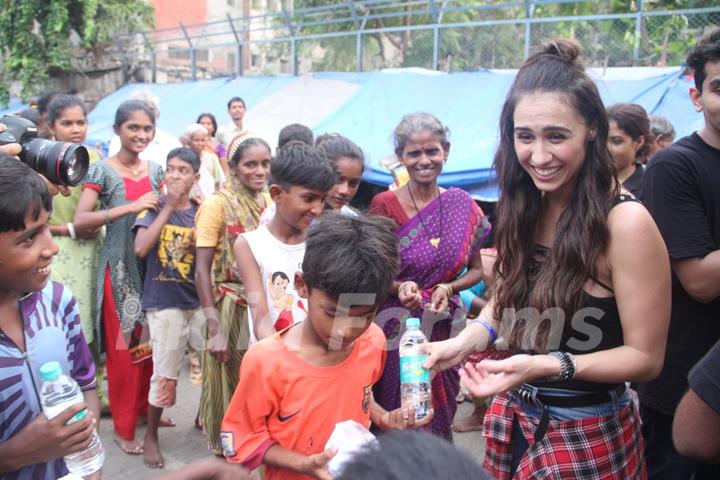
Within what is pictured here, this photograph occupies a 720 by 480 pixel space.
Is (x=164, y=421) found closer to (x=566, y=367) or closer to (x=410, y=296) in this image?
(x=410, y=296)

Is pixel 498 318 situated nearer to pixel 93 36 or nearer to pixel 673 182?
pixel 673 182

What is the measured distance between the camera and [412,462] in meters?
0.83

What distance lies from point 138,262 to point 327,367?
2305 millimetres

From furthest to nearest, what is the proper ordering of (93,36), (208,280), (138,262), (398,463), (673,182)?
(93,36) < (138,262) < (208,280) < (673,182) < (398,463)

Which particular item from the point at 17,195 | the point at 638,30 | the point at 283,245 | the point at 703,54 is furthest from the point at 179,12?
the point at 703,54

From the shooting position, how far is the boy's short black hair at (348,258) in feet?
5.66

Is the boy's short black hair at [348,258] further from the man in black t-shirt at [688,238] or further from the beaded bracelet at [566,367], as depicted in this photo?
the man in black t-shirt at [688,238]

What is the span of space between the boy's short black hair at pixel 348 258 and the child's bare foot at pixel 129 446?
95.4 inches

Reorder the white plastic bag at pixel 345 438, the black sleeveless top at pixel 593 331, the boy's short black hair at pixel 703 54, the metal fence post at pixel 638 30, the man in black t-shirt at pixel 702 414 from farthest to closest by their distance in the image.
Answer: the metal fence post at pixel 638 30 < the boy's short black hair at pixel 703 54 < the black sleeveless top at pixel 593 331 < the white plastic bag at pixel 345 438 < the man in black t-shirt at pixel 702 414

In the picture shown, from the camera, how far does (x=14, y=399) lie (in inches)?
63.0

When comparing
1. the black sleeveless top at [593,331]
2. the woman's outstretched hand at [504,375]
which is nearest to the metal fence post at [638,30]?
the black sleeveless top at [593,331]

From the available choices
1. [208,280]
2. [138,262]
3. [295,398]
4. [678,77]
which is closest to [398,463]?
[295,398]

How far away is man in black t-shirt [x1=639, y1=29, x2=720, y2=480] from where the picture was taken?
1.85 m

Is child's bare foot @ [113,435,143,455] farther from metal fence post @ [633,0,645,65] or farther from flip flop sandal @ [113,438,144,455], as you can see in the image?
metal fence post @ [633,0,645,65]
